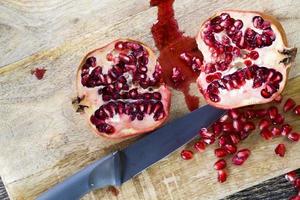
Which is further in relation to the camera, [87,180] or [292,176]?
[292,176]

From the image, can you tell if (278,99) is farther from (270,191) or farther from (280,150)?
(270,191)

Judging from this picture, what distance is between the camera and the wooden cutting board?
6.95 ft

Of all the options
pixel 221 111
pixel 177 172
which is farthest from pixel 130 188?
pixel 221 111

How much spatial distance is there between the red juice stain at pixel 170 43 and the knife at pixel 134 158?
0.13 m

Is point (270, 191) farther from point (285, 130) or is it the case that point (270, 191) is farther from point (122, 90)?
point (122, 90)

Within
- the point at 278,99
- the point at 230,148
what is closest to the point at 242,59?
the point at 278,99

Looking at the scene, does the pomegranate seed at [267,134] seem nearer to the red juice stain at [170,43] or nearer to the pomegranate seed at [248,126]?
the pomegranate seed at [248,126]

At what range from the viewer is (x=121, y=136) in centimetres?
206

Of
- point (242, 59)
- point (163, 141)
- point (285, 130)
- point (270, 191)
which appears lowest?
point (270, 191)

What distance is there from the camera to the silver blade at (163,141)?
2.08 metres

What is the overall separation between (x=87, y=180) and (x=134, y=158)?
15 cm

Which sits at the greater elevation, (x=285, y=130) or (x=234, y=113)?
(x=234, y=113)

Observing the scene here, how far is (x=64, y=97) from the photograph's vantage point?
7.01ft

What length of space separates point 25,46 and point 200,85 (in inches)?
21.9
